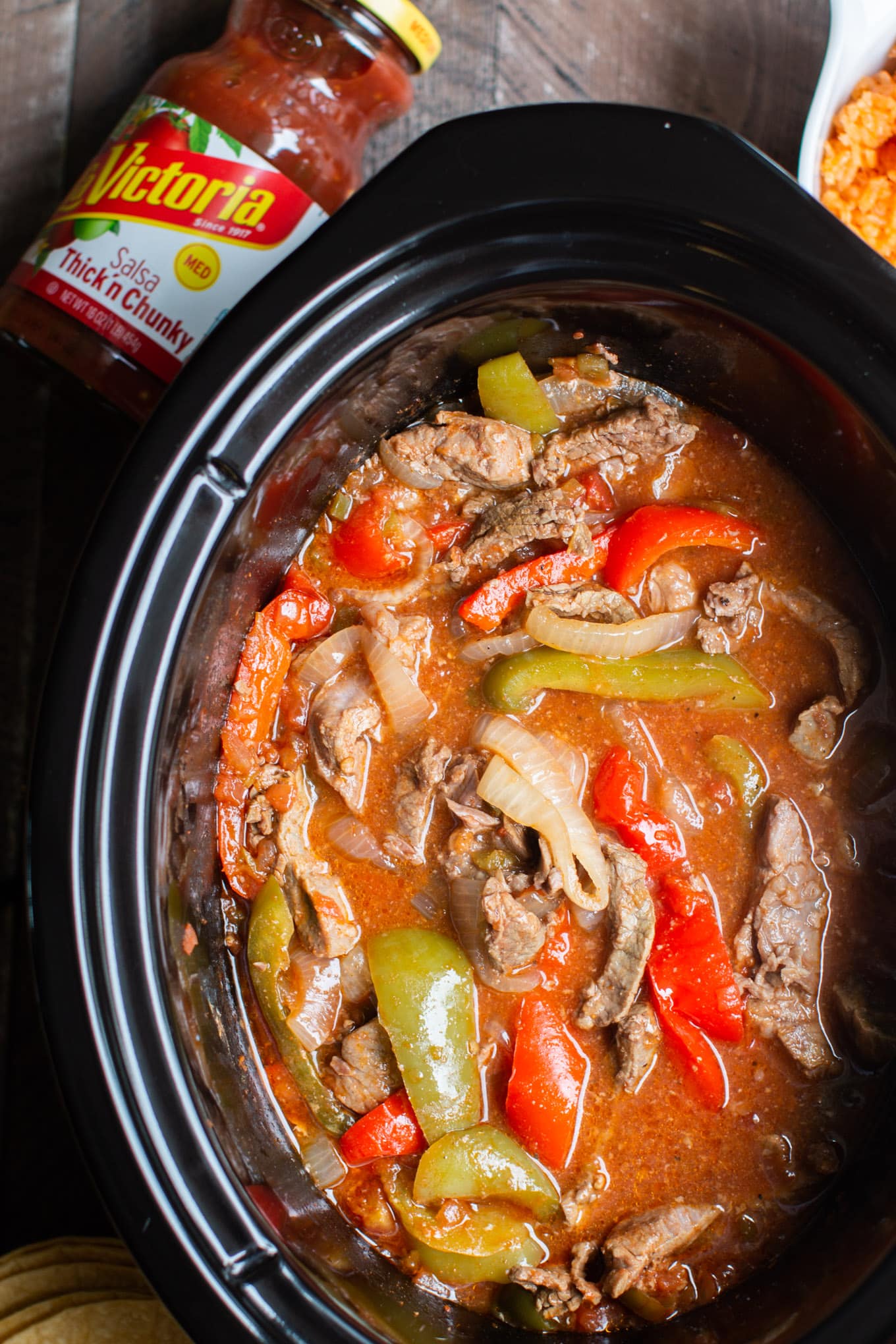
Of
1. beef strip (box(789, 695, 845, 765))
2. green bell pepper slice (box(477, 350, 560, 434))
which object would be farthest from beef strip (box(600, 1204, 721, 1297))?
green bell pepper slice (box(477, 350, 560, 434))

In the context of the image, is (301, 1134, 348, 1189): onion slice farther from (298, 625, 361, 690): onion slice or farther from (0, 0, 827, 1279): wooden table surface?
(298, 625, 361, 690): onion slice

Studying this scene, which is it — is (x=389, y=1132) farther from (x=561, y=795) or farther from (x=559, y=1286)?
(x=561, y=795)

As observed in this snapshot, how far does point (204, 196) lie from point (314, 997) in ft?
5.22

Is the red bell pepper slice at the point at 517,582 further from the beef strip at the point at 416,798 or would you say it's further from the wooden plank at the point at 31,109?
the wooden plank at the point at 31,109

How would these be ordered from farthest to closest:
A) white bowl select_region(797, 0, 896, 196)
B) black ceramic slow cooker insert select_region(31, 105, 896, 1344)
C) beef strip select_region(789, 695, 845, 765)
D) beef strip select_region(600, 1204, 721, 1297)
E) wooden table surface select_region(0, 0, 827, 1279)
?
1. wooden table surface select_region(0, 0, 827, 1279)
2. white bowl select_region(797, 0, 896, 196)
3. beef strip select_region(789, 695, 845, 765)
4. beef strip select_region(600, 1204, 721, 1297)
5. black ceramic slow cooker insert select_region(31, 105, 896, 1344)

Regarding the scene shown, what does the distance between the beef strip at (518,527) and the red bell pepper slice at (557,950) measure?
69 centimetres

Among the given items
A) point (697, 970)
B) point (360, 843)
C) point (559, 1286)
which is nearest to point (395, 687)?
point (360, 843)

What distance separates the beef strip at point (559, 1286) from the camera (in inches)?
75.2

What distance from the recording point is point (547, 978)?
199 centimetres

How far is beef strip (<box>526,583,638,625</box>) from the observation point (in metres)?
1.94

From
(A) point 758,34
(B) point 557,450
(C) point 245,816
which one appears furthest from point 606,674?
(A) point 758,34

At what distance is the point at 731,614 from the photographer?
196 centimetres

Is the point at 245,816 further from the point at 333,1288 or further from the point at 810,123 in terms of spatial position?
the point at 810,123

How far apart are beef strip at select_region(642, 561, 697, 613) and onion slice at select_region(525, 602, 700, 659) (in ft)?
0.11
